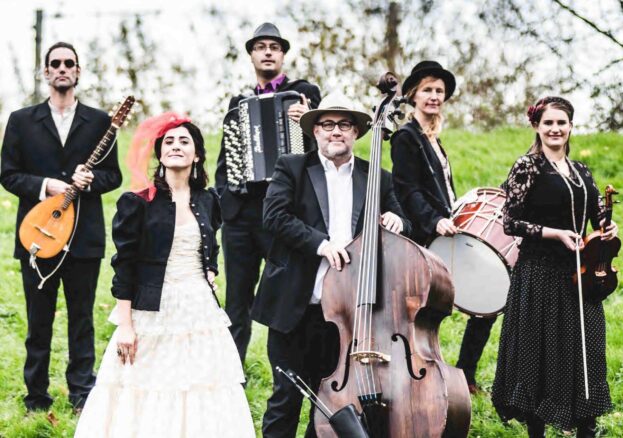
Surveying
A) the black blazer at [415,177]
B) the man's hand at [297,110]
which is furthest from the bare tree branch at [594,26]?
the man's hand at [297,110]

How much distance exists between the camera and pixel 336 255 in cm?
381

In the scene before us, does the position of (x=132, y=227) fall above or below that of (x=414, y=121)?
below

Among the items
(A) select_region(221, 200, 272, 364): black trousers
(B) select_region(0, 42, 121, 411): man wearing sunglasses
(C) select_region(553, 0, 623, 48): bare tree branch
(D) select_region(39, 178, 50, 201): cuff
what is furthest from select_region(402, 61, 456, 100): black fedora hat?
(C) select_region(553, 0, 623, 48): bare tree branch

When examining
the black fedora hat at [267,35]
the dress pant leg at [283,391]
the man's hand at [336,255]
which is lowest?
the dress pant leg at [283,391]

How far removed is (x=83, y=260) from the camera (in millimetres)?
5047

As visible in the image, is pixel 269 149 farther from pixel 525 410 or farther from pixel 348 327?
pixel 525 410

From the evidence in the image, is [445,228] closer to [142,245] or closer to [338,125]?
[338,125]

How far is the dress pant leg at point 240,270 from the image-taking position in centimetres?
520

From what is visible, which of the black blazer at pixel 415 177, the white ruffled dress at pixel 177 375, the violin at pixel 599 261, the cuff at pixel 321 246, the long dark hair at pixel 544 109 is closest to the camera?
the white ruffled dress at pixel 177 375

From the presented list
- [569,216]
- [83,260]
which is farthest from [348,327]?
[83,260]

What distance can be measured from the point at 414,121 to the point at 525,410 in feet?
6.10

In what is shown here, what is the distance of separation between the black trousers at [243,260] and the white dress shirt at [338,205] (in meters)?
1.06

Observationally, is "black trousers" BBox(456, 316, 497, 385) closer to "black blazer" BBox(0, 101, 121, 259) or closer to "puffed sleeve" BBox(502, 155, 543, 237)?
"puffed sleeve" BBox(502, 155, 543, 237)

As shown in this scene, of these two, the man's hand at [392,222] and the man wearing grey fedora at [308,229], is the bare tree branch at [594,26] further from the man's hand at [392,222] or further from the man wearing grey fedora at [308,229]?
the man's hand at [392,222]
